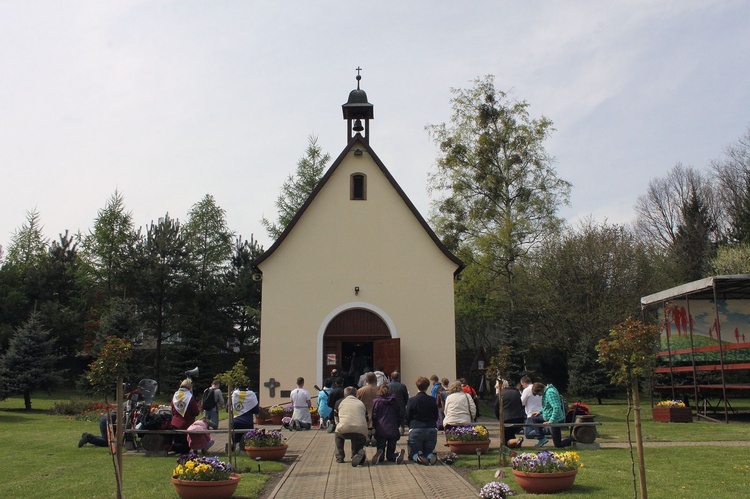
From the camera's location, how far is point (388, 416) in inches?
501

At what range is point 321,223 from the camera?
23938 mm

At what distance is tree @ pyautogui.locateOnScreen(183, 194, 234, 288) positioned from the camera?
49.8 m

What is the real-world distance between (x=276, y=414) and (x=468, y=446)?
8.79 meters

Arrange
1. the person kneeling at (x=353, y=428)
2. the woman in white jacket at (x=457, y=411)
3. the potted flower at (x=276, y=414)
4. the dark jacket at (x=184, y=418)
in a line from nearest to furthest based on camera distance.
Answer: the person kneeling at (x=353, y=428), the dark jacket at (x=184, y=418), the woman in white jacket at (x=457, y=411), the potted flower at (x=276, y=414)

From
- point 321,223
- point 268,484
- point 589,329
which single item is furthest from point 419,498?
point 589,329

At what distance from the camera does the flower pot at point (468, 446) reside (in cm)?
1327

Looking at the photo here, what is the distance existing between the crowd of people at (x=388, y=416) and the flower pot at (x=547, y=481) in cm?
328

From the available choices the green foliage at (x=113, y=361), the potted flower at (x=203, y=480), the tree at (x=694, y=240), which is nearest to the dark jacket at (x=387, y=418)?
the potted flower at (x=203, y=480)

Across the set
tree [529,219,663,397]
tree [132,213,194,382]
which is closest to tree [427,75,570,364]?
tree [529,219,663,397]

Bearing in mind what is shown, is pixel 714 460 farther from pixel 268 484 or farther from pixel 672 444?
pixel 268 484

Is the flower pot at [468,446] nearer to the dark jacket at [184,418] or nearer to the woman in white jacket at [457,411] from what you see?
the woman in white jacket at [457,411]

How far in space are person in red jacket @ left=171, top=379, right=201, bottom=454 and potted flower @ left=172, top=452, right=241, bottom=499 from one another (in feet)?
15.8

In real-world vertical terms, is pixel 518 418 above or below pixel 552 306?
below

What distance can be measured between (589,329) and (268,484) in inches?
968
